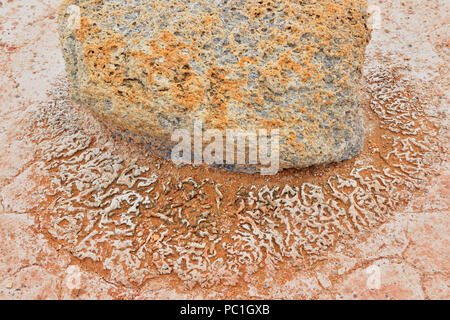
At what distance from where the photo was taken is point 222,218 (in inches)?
96.5

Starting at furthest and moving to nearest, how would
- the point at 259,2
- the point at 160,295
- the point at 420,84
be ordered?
the point at 420,84, the point at 259,2, the point at 160,295

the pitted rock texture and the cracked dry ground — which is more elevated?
the pitted rock texture

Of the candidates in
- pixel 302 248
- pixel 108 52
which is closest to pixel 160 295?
pixel 302 248

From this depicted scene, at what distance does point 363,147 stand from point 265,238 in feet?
3.60

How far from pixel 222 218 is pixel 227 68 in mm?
981

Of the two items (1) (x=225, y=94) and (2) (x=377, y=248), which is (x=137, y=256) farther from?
(2) (x=377, y=248)

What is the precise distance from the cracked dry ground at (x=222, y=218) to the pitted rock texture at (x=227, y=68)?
28 centimetres

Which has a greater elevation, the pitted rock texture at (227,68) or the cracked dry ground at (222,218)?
the pitted rock texture at (227,68)

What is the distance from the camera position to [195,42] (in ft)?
8.11

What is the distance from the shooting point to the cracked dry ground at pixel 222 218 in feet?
7.26

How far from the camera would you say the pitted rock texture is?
241 cm

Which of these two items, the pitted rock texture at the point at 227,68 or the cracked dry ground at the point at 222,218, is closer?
the cracked dry ground at the point at 222,218

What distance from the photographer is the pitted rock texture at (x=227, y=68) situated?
7.91 feet

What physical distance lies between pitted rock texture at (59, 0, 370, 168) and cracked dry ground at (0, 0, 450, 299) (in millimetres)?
276
